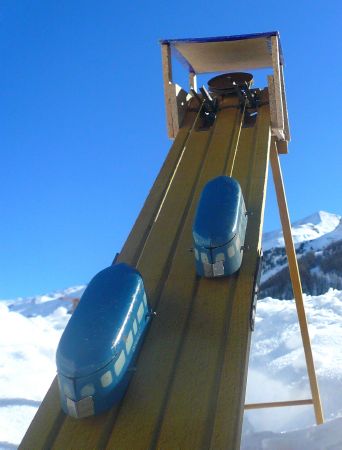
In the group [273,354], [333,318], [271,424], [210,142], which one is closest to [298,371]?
[273,354]

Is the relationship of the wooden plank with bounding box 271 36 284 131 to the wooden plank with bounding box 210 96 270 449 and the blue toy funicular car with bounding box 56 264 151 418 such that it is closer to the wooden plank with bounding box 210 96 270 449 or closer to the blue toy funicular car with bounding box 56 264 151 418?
the wooden plank with bounding box 210 96 270 449

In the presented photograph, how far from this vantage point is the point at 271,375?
6.68 metres

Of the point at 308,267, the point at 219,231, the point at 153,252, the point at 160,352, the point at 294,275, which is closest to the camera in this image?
the point at 160,352

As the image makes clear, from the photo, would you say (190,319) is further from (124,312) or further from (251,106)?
(251,106)

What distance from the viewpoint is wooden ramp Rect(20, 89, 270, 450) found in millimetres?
2326

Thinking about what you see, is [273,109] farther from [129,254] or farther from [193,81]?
[129,254]

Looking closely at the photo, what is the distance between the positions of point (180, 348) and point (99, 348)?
0.62 meters

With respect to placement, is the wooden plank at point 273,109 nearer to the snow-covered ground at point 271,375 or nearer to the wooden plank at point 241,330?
the wooden plank at point 241,330

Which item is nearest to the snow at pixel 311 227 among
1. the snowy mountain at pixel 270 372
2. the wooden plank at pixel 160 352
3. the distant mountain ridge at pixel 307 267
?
the distant mountain ridge at pixel 307 267

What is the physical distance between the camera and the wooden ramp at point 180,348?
2.33 metres

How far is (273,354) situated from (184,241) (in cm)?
410

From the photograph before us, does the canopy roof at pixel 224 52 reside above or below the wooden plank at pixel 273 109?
above

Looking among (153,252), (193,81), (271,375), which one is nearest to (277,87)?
(193,81)

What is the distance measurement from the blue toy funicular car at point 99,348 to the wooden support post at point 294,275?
2.44 metres
